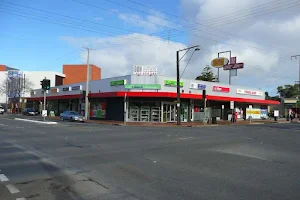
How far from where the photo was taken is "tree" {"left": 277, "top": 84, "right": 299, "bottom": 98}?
119594mm

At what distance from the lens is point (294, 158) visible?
11633 millimetres

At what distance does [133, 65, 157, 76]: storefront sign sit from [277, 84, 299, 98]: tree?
3698 inches

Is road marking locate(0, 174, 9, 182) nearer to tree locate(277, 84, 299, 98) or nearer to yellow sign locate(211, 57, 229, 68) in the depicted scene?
yellow sign locate(211, 57, 229, 68)

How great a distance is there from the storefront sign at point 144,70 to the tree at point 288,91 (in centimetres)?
9392

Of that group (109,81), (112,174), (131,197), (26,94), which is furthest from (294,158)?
(26,94)

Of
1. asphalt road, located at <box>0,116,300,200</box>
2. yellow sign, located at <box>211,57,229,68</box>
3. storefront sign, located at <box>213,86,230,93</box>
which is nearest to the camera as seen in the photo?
asphalt road, located at <box>0,116,300,200</box>

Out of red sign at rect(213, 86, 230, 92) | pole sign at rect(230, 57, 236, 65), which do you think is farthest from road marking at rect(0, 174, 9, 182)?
pole sign at rect(230, 57, 236, 65)

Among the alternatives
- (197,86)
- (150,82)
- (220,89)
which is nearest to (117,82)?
(150,82)

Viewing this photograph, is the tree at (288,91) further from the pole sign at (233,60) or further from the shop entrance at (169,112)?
the shop entrance at (169,112)

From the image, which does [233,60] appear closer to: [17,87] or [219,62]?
[219,62]

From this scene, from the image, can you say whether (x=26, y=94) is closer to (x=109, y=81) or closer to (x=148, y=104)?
(x=109, y=81)

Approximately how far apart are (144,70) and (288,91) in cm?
10011

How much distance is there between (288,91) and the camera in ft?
405

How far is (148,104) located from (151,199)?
33.6m
